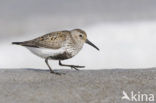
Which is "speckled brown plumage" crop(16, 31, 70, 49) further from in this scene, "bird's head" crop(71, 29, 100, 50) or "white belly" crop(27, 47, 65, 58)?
"bird's head" crop(71, 29, 100, 50)

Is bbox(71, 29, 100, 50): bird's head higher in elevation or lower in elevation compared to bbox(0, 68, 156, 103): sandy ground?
higher

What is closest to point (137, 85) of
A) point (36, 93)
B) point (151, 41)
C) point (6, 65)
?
point (36, 93)

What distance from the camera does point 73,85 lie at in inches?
433

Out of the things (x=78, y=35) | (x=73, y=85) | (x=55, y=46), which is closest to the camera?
(x=73, y=85)

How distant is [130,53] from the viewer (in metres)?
19.5

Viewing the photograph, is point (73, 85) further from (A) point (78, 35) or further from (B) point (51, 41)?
(A) point (78, 35)

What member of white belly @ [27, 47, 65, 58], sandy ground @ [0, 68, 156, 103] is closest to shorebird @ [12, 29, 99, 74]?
white belly @ [27, 47, 65, 58]

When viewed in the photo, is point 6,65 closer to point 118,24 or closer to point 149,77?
point 118,24

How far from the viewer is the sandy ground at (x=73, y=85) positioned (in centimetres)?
1049

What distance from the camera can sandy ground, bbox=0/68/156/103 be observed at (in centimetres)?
1049

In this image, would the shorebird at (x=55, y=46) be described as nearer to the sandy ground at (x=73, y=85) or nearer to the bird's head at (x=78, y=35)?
the bird's head at (x=78, y=35)

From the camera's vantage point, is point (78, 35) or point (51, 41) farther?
point (78, 35)

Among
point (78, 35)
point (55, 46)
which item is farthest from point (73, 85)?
point (78, 35)

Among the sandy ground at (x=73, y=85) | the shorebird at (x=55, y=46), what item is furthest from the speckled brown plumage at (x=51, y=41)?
the sandy ground at (x=73, y=85)
